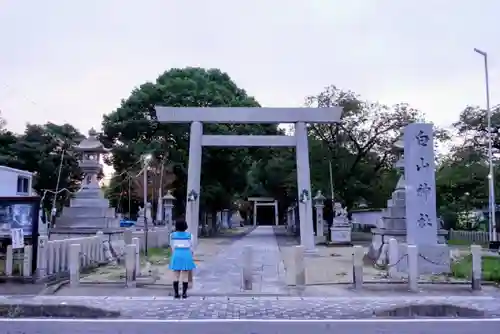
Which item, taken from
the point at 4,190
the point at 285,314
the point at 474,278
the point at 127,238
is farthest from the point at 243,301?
the point at 4,190

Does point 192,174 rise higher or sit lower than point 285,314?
higher

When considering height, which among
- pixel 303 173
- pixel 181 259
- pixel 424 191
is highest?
pixel 303 173

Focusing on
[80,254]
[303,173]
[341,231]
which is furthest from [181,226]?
[341,231]

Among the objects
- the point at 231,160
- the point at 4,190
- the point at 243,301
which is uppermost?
the point at 231,160

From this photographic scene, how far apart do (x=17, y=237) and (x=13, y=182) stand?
15.2 metres

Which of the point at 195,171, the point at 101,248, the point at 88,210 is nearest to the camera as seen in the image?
the point at 101,248

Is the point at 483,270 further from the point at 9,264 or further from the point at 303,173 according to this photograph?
the point at 9,264

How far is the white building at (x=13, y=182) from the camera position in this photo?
25.2 metres

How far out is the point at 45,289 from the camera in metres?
12.0

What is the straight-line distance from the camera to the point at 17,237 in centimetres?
1275

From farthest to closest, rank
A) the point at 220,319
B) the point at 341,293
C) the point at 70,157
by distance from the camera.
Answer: the point at 70,157 → the point at 341,293 → the point at 220,319
